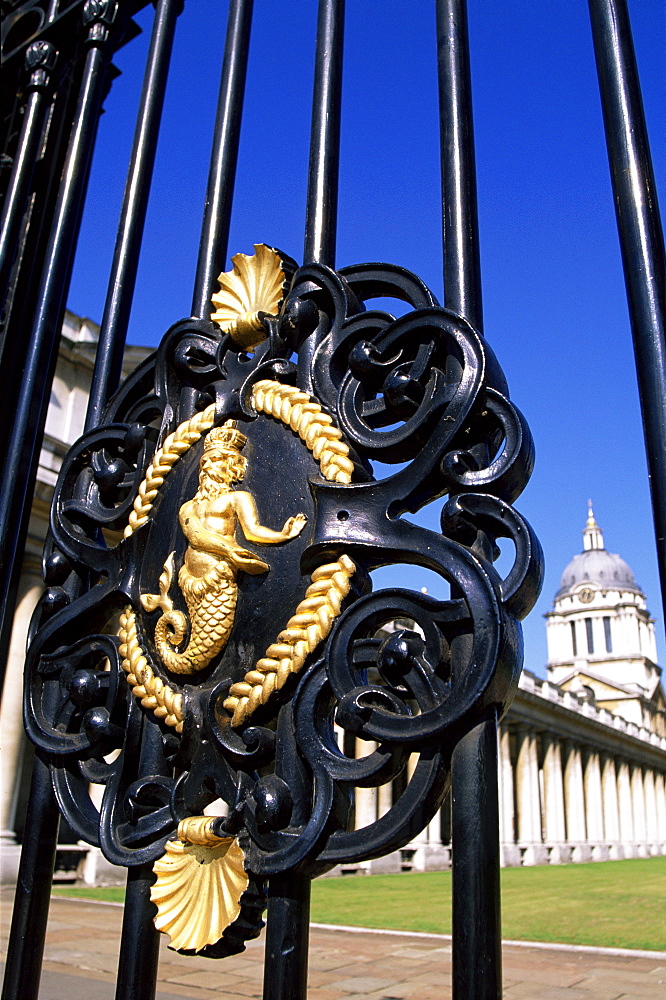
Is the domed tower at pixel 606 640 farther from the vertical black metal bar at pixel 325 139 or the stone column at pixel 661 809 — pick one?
the vertical black metal bar at pixel 325 139

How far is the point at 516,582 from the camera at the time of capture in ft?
5.38

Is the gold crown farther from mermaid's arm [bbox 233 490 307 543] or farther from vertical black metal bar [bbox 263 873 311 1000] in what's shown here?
vertical black metal bar [bbox 263 873 311 1000]

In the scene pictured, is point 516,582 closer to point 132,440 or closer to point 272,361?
point 272,361

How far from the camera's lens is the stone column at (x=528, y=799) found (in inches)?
1377

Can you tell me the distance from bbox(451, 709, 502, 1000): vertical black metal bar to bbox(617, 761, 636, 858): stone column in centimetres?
5337

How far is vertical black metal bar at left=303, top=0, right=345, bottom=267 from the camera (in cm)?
237

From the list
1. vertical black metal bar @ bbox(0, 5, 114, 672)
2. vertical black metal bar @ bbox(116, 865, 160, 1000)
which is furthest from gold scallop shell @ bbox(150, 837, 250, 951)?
vertical black metal bar @ bbox(0, 5, 114, 672)

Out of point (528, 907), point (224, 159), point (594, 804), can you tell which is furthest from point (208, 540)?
point (594, 804)

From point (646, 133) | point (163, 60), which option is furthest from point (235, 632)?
point (163, 60)

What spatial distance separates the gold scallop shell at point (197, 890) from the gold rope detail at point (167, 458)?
2.80ft

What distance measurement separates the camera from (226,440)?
2.13 m

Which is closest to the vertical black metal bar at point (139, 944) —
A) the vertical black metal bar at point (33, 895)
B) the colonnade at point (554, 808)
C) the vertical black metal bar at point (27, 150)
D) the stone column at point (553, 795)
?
the vertical black metal bar at point (33, 895)

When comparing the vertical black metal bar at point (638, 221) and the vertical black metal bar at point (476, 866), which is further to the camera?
the vertical black metal bar at point (638, 221)

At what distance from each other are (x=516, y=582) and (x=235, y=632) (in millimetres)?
675
